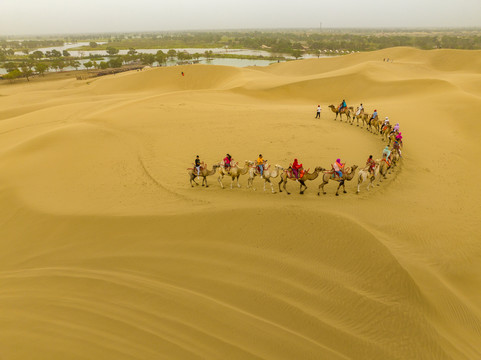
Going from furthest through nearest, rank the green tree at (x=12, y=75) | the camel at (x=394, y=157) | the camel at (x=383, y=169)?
the green tree at (x=12, y=75) < the camel at (x=394, y=157) < the camel at (x=383, y=169)

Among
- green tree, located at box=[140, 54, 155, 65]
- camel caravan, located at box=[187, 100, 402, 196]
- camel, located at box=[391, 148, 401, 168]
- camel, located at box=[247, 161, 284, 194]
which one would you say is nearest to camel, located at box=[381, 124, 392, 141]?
camel, located at box=[391, 148, 401, 168]

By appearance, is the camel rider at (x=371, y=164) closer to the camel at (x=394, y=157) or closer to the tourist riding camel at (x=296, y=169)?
the camel at (x=394, y=157)

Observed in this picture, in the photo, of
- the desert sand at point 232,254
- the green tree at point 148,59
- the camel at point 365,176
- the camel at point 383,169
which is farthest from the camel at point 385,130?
the green tree at point 148,59

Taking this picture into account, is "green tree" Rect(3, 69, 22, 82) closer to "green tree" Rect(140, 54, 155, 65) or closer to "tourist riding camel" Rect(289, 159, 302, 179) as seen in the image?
"green tree" Rect(140, 54, 155, 65)

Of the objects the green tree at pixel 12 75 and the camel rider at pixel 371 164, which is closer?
the camel rider at pixel 371 164

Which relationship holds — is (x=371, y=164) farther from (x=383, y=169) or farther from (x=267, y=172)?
(x=267, y=172)

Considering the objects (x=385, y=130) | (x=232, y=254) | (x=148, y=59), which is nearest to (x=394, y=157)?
(x=385, y=130)

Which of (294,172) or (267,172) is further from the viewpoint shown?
(267,172)

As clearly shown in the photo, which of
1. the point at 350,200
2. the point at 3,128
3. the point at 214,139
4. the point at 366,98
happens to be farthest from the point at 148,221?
the point at 366,98
